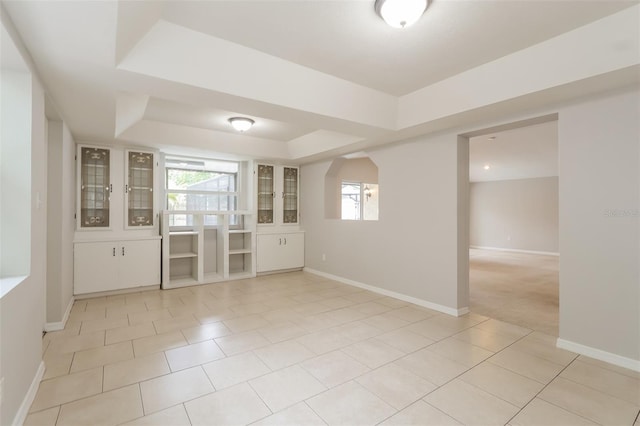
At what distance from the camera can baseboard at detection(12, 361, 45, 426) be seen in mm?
1790

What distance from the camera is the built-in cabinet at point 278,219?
6.09m

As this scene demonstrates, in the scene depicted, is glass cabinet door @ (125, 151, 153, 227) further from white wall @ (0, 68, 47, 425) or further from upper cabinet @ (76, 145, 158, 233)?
white wall @ (0, 68, 47, 425)

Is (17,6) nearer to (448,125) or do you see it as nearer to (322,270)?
(448,125)

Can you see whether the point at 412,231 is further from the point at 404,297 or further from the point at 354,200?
the point at 354,200

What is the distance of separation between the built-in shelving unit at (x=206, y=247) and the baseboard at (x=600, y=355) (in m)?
4.66

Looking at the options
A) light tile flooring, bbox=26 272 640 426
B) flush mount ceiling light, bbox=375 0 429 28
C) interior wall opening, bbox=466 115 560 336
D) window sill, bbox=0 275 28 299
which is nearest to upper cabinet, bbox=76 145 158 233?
light tile flooring, bbox=26 272 640 426

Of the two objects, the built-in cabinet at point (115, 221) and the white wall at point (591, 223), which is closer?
the white wall at point (591, 223)

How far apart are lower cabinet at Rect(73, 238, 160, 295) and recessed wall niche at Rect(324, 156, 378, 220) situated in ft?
10.1

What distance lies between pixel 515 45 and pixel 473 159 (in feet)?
18.4

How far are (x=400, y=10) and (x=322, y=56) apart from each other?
96cm

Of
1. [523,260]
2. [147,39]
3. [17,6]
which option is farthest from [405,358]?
[523,260]

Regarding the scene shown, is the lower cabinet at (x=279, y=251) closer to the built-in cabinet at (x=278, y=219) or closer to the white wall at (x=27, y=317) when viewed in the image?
the built-in cabinet at (x=278, y=219)

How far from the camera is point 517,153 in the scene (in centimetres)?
692

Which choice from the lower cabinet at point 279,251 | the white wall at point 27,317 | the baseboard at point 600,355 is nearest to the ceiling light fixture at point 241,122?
the white wall at point 27,317
